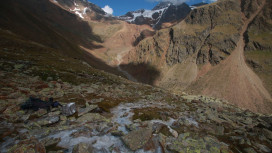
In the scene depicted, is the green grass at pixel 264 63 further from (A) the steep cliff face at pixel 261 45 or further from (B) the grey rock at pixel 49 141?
(B) the grey rock at pixel 49 141

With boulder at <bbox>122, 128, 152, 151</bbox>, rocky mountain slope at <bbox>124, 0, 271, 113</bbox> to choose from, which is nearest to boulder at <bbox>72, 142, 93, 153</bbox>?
boulder at <bbox>122, 128, 152, 151</bbox>

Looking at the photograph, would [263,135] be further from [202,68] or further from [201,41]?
[201,41]

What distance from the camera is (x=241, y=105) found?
235 feet

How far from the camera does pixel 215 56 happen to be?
101 m

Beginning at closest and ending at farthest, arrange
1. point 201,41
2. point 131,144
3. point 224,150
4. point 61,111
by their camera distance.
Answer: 1. point 131,144
2. point 224,150
3. point 61,111
4. point 201,41

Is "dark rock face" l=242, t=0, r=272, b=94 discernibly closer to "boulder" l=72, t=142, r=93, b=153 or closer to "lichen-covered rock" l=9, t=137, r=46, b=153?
"boulder" l=72, t=142, r=93, b=153

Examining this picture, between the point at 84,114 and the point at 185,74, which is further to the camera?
the point at 185,74

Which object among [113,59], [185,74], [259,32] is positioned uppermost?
[259,32]

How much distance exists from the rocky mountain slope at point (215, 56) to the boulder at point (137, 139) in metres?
83.0

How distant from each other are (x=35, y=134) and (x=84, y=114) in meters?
5.76

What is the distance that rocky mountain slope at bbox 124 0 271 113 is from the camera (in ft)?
260

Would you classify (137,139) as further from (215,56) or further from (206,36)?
(206,36)

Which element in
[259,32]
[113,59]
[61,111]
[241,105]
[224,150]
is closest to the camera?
[224,150]

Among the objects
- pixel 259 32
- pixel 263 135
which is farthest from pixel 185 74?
pixel 263 135
